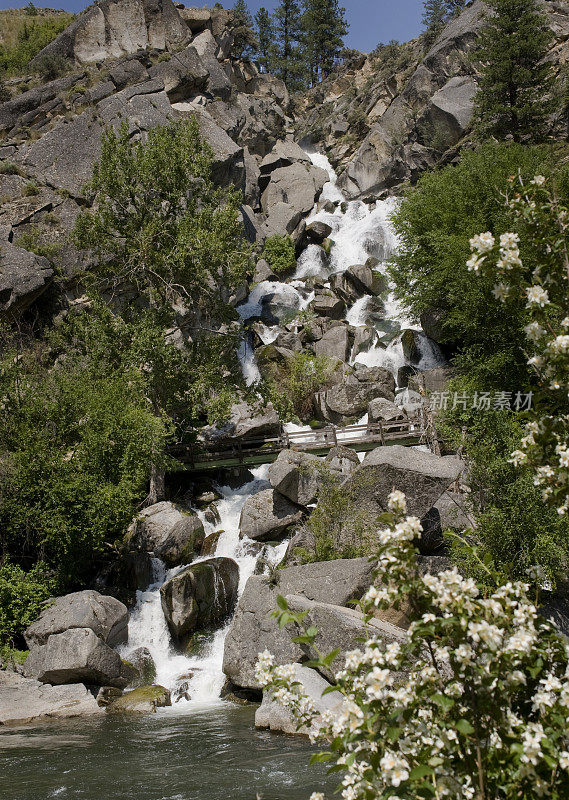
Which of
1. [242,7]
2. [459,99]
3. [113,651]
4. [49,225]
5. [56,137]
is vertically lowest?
[113,651]

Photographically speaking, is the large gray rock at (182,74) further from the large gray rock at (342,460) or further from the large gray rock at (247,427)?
the large gray rock at (342,460)

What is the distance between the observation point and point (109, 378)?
21547 millimetres

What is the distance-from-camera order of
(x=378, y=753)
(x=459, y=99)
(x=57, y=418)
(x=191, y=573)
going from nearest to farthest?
(x=378, y=753)
(x=191, y=573)
(x=57, y=418)
(x=459, y=99)

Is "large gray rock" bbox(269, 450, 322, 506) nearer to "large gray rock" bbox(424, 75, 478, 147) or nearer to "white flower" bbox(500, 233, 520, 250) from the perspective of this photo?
"white flower" bbox(500, 233, 520, 250)

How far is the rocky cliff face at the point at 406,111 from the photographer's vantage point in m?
43.3

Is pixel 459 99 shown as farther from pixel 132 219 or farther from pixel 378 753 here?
pixel 378 753

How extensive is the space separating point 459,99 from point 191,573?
1591 inches

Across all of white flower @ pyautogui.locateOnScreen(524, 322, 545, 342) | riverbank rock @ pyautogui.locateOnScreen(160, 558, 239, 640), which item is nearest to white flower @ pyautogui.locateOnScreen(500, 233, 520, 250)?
white flower @ pyautogui.locateOnScreen(524, 322, 545, 342)

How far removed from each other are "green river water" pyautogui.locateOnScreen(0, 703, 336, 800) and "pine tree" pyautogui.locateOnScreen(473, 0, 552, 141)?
32903 millimetres

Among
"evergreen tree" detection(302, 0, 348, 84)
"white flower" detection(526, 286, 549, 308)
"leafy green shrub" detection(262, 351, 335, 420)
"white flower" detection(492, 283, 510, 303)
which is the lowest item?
"white flower" detection(526, 286, 549, 308)

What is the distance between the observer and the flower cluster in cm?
378

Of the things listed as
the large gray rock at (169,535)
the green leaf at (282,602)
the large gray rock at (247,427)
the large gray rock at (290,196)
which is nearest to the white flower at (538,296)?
the green leaf at (282,602)

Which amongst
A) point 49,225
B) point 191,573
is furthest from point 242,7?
point 191,573

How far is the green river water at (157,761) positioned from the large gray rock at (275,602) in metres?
1.34
